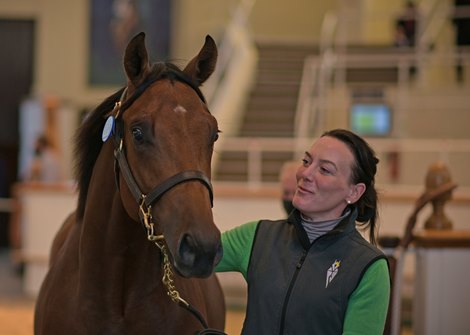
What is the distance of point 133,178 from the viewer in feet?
7.77

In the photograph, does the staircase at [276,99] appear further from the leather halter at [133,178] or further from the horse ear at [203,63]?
the leather halter at [133,178]

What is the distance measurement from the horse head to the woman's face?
10.9 inches

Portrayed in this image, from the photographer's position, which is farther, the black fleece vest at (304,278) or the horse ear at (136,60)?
the horse ear at (136,60)

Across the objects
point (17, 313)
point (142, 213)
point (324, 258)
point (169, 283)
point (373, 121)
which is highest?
point (373, 121)

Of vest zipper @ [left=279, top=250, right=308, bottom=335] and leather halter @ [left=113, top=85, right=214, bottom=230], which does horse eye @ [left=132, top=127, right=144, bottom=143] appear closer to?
leather halter @ [left=113, top=85, right=214, bottom=230]

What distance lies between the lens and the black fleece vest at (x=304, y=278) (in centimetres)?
226

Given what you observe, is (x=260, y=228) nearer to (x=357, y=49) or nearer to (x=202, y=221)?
(x=202, y=221)

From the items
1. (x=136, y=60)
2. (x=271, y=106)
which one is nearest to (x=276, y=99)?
(x=271, y=106)

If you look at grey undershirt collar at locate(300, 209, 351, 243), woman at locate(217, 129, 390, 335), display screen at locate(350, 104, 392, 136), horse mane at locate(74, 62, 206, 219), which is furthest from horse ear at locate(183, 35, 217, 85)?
display screen at locate(350, 104, 392, 136)

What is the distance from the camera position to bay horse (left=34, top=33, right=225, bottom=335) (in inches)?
Result: 86.4

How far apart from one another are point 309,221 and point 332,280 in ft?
0.69

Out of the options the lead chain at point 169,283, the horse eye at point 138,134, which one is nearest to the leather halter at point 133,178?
the horse eye at point 138,134

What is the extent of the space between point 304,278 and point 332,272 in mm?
80

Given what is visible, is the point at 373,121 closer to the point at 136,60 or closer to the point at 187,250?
the point at 136,60
